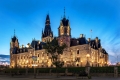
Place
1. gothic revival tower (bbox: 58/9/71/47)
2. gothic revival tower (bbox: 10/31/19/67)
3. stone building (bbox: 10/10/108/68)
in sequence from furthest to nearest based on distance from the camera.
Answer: gothic revival tower (bbox: 10/31/19/67) < gothic revival tower (bbox: 58/9/71/47) < stone building (bbox: 10/10/108/68)

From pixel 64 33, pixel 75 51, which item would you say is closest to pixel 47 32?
pixel 64 33

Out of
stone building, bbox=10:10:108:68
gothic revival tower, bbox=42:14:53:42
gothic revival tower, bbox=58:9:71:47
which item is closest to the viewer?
stone building, bbox=10:10:108:68

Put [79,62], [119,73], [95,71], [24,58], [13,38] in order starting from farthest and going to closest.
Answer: [13,38] < [24,58] < [79,62] < [95,71] < [119,73]

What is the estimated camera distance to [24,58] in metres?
136

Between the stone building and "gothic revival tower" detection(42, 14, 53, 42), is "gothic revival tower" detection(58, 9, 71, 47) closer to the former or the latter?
the stone building

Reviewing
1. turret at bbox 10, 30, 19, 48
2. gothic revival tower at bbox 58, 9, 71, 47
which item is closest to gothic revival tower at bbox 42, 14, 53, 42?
turret at bbox 10, 30, 19, 48

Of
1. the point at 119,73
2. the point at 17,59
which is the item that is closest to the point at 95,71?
the point at 119,73

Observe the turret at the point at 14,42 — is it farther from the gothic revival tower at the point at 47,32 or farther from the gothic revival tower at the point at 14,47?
the gothic revival tower at the point at 47,32

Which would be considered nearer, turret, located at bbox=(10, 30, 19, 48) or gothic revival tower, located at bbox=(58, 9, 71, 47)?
gothic revival tower, located at bbox=(58, 9, 71, 47)

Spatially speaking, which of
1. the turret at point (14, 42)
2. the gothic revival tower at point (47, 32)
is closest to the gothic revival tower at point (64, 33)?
the gothic revival tower at point (47, 32)

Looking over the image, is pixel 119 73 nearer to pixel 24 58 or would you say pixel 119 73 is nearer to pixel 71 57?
pixel 71 57

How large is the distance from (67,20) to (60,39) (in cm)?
1036

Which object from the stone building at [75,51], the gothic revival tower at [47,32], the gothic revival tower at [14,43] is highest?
the gothic revival tower at [47,32]

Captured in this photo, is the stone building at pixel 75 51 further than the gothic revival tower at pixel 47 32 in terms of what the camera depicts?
No
